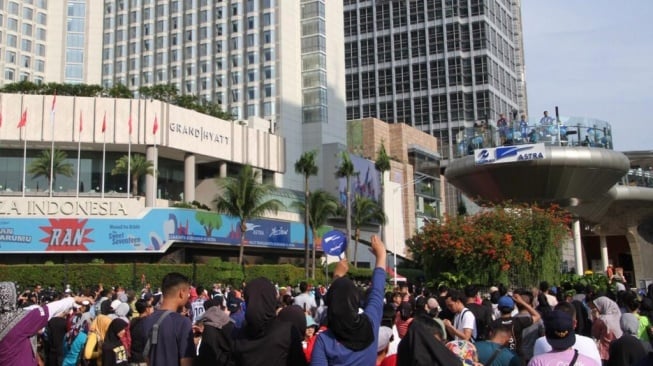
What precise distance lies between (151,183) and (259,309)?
52357mm

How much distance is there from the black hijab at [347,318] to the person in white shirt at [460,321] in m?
3.88

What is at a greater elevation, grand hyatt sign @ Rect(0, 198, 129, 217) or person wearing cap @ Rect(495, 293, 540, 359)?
grand hyatt sign @ Rect(0, 198, 129, 217)

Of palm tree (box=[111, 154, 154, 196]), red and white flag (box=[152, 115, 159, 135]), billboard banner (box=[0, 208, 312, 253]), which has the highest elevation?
red and white flag (box=[152, 115, 159, 135])

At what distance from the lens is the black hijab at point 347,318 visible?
4.56 meters

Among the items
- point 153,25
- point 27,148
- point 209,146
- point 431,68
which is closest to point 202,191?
point 209,146

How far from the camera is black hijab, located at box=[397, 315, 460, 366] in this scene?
4566 millimetres

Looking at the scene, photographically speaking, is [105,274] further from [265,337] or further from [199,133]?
[265,337]

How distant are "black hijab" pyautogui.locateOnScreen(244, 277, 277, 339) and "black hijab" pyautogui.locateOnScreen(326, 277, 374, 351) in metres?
0.51

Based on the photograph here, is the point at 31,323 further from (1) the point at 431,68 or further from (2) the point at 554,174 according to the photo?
(1) the point at 431,68

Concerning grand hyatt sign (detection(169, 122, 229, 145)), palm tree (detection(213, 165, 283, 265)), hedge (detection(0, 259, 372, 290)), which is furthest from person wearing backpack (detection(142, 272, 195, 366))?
grand hyatt sign (detection(169, 122, 229, 145))

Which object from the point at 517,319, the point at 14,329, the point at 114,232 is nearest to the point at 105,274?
the point at 114,232

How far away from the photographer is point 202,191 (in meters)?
63.6

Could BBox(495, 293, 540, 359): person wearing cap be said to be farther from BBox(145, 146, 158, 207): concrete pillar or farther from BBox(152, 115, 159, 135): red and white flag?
BBox(152, 115, 159, 135): red and white flag

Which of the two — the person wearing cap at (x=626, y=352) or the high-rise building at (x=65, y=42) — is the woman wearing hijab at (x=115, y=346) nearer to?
the person wearing cap at (x=626, y=352)
